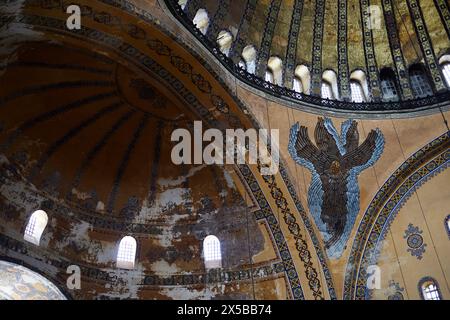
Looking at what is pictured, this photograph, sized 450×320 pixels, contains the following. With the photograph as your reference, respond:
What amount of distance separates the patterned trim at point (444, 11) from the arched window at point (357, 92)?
2.62 metres

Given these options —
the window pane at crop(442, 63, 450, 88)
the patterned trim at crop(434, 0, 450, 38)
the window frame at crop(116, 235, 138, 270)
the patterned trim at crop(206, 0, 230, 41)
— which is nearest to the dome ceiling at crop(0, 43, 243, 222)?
the window frame at crop(116, 235, 138, 270)

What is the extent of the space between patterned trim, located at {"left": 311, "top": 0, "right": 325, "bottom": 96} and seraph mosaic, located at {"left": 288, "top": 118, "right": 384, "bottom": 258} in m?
1.43

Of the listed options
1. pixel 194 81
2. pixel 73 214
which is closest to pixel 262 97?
pixel 194 81

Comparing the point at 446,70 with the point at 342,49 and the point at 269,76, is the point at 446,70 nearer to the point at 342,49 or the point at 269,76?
the point at 342,49

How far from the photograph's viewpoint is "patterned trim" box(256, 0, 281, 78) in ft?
43.2

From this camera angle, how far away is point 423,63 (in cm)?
1380

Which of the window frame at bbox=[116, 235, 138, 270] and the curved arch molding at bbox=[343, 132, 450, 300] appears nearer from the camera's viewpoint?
the curved arch molding at bbox=[343, 132, 450, 300]

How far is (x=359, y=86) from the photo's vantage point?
14141 millimetres

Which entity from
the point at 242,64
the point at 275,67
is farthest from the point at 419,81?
the point at 242,64

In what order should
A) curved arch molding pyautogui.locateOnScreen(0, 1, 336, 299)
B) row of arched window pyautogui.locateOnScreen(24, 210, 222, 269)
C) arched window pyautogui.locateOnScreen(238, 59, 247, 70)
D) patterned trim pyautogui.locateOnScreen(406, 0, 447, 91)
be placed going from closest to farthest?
curved arch molding pyautogui.locateOnScreen(0, 1, 336, 299), arched window pyautogui.locateOnScreen(238, 59, 247, 70), row of arched window pyautogui.locateOnScreen(24, 210, 222, 269), patterned trim pyautogui.locateOnScreen(406, 0, 447, 91)

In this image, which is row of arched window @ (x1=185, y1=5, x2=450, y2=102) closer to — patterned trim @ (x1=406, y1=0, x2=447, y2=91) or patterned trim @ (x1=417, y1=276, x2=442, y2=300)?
patterned trim @ (x1=406, y1=0, x2=447, y2=91)

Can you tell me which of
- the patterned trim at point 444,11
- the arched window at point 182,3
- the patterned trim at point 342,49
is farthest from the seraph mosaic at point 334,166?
the arched window at point 182,3

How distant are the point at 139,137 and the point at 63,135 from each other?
188cm

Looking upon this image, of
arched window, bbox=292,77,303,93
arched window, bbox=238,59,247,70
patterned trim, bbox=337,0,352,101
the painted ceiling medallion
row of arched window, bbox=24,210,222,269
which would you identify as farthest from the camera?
patterned trim, bbox=337,0,352,101
